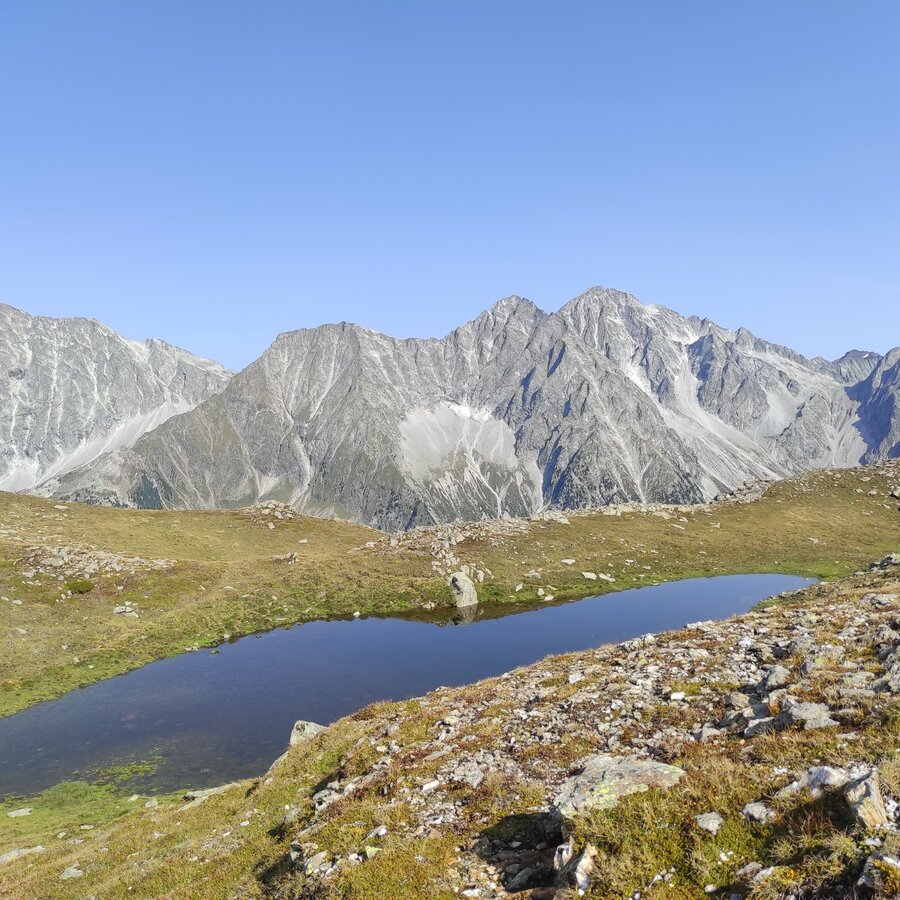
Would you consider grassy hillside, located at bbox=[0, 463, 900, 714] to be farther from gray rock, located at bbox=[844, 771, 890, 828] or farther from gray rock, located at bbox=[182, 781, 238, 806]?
gray rock, located at bbox=[844, 771, 890, 828]

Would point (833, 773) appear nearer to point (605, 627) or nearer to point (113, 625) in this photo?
point (605, 627)

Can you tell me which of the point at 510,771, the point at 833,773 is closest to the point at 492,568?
the point at 510,771

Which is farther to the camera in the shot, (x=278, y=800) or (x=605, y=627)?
(x=605, y=627)

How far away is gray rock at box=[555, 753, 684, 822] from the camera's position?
35.0ft

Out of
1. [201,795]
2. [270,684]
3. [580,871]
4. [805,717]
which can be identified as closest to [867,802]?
[580,871]

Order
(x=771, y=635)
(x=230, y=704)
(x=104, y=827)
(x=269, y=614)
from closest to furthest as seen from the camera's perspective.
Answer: (x=771, y=635) < (x=104, y=827) < (x=230, y=704) < (x=269, y=614)

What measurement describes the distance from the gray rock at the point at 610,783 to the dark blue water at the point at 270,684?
984 inches

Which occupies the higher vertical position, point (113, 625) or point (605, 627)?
point (113, 625)

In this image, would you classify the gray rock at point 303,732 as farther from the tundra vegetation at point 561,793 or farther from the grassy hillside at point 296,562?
the grassy hillside at point 296,562

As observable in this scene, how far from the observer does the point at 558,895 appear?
882 cm

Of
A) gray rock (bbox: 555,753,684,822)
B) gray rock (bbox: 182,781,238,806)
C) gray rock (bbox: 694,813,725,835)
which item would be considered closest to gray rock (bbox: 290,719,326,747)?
gray rock (bbox: 182,781,238,806)

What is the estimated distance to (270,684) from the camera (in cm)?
4300

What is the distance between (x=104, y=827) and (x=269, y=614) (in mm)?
34996

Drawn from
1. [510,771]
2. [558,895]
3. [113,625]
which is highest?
[558,895]
